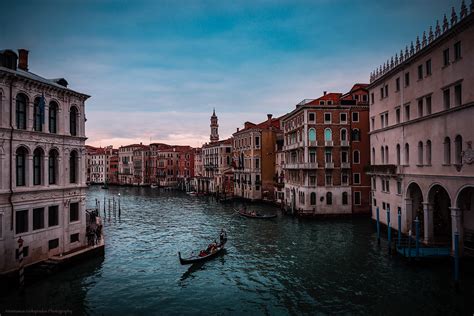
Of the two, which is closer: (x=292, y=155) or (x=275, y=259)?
(x=275, y=259)

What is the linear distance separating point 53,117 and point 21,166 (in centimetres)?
327

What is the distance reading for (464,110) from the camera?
1764cm

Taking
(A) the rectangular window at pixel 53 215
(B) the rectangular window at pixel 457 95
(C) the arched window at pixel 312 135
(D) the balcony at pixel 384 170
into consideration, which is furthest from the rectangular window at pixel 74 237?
(C) the arched window at pixel 312 135

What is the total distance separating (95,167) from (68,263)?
106555 millimetres

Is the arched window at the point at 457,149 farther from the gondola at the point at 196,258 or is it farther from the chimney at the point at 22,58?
the chimney at the point at 22,58

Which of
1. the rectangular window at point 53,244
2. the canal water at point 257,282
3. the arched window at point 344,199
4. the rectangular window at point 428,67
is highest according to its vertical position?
the rectangular window at point 428,67

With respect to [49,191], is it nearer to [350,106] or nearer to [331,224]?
[331,224]

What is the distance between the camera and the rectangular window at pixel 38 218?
1745 centimetres

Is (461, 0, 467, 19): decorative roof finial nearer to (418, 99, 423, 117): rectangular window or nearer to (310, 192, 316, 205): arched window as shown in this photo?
(418, 99, 423, 117): rectangular window

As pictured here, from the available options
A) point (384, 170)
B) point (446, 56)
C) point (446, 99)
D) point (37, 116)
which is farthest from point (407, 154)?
point (37, 116)

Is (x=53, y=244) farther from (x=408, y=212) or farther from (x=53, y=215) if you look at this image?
(x=408, y=212)

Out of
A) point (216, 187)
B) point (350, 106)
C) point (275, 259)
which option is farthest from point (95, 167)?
point (275, 259)

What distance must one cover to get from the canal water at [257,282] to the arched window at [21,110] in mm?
7474

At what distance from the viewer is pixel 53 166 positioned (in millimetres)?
19078
